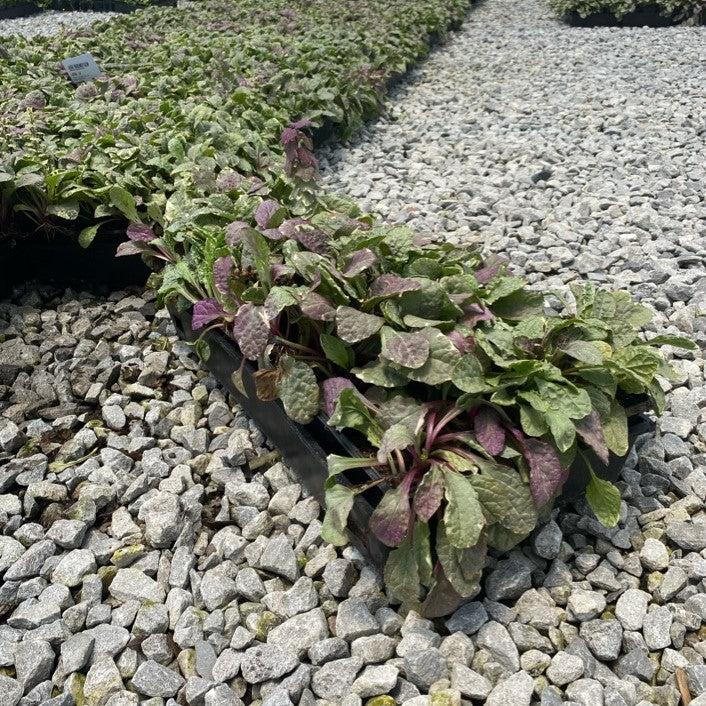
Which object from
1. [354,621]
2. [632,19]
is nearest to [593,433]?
A: [354,621]

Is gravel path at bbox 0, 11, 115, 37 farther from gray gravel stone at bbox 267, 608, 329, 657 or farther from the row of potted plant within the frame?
gray gravel stone at bbox 267, 608, 329, 657

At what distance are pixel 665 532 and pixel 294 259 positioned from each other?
1.24 meters

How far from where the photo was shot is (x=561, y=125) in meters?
4.50

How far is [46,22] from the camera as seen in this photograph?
8852 millimetres

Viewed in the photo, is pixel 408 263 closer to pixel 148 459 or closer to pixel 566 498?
pixel 566 498

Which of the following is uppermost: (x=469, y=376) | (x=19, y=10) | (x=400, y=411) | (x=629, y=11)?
(x=469, y=376)

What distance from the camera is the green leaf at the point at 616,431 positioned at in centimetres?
165

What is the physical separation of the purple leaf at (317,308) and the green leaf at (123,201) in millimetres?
1130

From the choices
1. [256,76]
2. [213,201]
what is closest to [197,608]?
[213,201]

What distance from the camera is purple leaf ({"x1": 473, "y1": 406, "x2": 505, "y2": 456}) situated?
5.07ft

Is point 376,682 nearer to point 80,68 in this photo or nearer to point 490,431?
point 490,431

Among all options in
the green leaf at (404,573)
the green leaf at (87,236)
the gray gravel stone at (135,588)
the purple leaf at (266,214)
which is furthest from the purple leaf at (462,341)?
the green leaf at (87,236)

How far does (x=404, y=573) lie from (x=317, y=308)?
0.69 m

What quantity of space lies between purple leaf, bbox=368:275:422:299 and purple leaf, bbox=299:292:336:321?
0.12 metres
